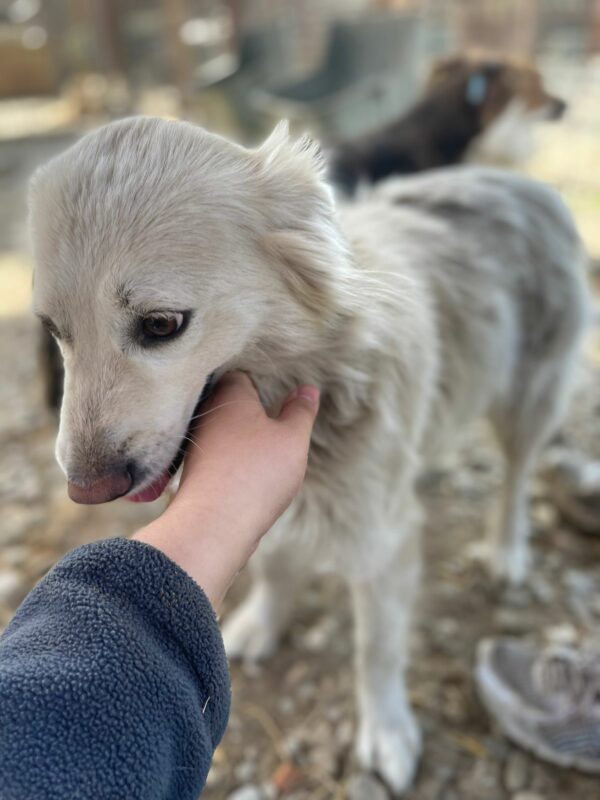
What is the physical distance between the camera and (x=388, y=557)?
1836 millimetres

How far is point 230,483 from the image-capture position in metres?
1.14

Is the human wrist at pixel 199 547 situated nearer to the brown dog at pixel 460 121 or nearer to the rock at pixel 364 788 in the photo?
the rock at pixel 364 788

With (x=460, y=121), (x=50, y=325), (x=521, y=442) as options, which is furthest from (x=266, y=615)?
(x=460, y=121)

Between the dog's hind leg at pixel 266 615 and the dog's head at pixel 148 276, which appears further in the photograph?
the dog's hind leg at pixel 266 615

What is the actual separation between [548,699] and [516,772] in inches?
8.6

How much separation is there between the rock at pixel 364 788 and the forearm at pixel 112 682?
1.12m

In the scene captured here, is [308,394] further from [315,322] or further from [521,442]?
[521,442]

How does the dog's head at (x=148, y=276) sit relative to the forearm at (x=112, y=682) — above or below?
above

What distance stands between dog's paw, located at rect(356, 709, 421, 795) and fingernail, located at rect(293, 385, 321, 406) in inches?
43.3

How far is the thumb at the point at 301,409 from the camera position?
1316 mm

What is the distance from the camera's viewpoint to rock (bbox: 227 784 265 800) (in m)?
1.85

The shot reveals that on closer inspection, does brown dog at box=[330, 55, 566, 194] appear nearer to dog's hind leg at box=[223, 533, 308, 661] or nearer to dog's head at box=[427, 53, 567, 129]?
dog's head at box=[427, 53, 567, 129]

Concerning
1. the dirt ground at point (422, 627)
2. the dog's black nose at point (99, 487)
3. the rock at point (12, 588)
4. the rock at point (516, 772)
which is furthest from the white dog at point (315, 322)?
the rock at point (12, 588)

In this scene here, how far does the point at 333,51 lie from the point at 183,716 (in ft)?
24.3
